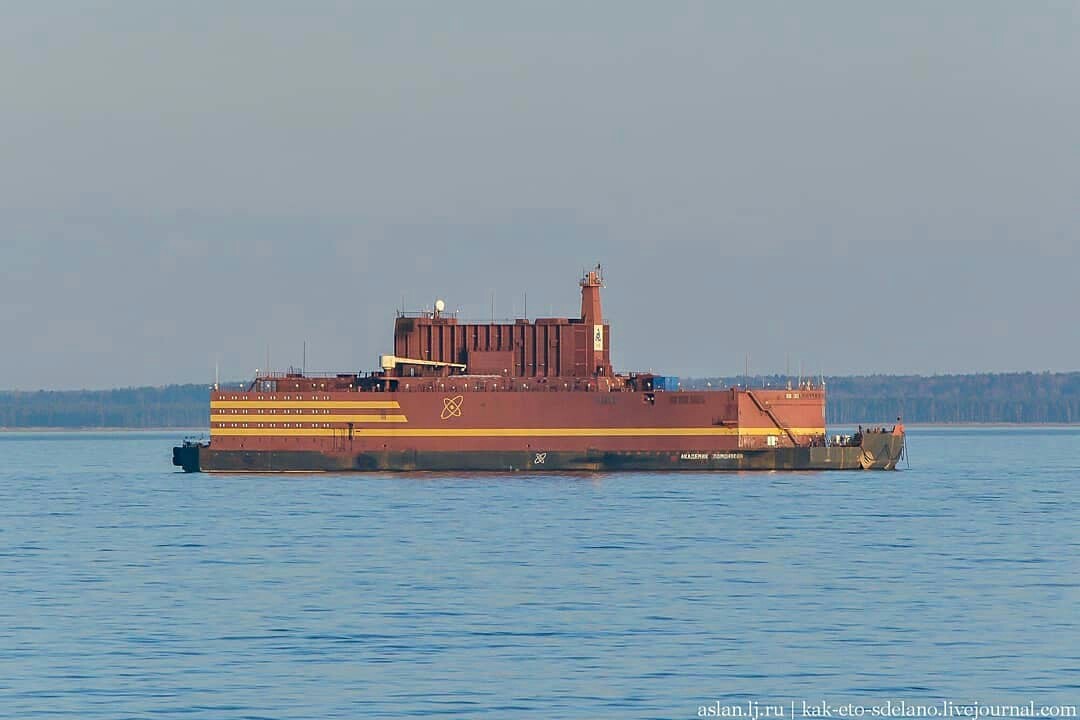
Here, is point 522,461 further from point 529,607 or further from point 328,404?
point 529,607

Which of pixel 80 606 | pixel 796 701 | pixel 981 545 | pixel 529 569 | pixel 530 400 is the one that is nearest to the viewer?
pixel 796 701

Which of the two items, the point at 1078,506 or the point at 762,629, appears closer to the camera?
the point at 762,629

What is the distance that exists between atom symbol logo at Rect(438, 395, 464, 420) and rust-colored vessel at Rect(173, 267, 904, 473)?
55 mm

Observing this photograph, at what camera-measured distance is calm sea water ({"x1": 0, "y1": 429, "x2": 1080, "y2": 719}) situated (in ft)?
109

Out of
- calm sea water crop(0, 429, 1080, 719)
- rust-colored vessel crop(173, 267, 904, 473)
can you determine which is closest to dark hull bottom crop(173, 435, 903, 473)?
rust-colored vessel crop(173, 267, 904, 473)

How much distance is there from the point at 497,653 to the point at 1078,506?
165ft

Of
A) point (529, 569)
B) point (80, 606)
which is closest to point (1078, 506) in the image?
point (529, 569)

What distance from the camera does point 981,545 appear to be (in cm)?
6000

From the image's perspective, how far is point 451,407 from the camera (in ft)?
340

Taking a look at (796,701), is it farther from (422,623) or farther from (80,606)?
(80,606)

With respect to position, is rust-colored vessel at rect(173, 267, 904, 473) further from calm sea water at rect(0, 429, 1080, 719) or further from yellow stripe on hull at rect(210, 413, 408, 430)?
calm sea water at rect(0, 429, 1080, 719)

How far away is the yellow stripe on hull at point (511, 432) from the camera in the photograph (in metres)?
104

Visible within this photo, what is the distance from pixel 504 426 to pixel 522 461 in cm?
216

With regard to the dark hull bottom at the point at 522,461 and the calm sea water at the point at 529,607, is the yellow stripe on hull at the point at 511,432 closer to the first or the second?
the dark hull bottom at the point at 522,461
